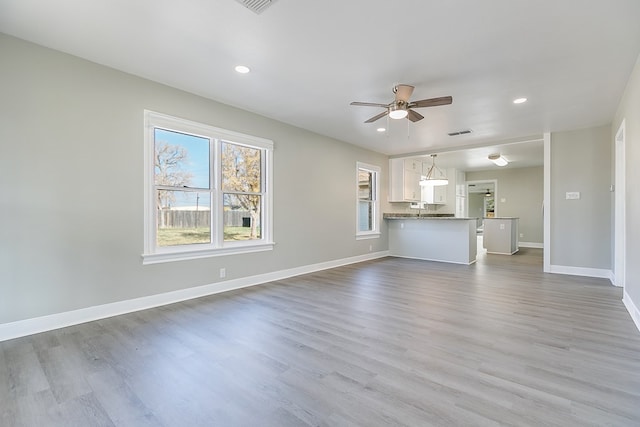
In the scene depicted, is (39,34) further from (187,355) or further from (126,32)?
(187,355)

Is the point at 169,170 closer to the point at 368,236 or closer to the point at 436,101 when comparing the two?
the point at 436,101

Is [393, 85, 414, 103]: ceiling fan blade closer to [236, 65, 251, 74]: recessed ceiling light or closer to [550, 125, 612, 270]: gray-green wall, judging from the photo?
[236, 65, 251, 74]: recessed ceiling light

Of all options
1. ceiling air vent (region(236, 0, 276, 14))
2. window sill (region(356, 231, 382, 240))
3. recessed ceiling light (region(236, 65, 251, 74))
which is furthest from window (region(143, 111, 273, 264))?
window sill (region(356, 231, 382, 240))

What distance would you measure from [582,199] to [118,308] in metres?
7.41

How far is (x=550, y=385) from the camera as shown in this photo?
6.24 feet

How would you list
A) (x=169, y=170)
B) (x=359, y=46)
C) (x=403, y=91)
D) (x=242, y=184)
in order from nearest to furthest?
(x=359, y=46), (x=403, y=91), (x=169, y=170), (x=242, y=184)

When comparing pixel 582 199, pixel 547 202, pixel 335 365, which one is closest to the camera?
pixel 335 365

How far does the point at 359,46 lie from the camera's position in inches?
108

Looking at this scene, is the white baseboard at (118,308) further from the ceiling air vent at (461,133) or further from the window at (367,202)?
the ceiling air vent at (461,133)

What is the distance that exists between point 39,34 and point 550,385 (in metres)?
4.92

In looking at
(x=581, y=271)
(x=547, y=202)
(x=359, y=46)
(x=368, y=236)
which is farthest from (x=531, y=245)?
(x=359, y=46)

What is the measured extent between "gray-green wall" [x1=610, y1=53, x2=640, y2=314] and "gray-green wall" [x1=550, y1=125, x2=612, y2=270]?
1.80 meters

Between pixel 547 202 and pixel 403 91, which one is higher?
pixel 403 91

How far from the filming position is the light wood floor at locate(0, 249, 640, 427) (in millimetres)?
1646
